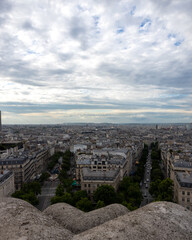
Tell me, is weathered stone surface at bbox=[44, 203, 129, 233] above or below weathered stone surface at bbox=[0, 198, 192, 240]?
below

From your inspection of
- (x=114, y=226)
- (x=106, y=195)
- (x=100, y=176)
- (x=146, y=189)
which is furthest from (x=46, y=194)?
(x=114, y=226)

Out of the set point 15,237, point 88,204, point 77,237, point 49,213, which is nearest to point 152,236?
point 77,237

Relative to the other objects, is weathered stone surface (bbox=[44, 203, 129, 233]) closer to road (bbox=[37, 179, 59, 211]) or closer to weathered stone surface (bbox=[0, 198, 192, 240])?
weathered stone surface (bbox=[0, 198, 192, 240])

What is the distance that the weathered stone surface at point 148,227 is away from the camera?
11.8 m

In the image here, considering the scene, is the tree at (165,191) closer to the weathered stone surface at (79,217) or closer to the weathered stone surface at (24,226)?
the weathered stone surface at (79,217)

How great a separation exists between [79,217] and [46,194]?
143 feet

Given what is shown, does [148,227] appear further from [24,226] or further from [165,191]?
[165,191]

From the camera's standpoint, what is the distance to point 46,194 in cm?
5684

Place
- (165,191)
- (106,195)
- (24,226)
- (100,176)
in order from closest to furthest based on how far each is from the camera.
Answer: (24,226) → (106,195) → (165,191) → (100,176)

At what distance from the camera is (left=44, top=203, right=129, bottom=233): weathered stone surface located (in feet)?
52.5

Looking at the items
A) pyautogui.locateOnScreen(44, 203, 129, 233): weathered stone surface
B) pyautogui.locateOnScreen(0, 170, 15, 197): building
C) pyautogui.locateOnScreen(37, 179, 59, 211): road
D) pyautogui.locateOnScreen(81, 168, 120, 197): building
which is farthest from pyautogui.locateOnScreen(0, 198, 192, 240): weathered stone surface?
pyautogui.locateOnScreen(37, 179, 59, 211): road

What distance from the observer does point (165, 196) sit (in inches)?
1794

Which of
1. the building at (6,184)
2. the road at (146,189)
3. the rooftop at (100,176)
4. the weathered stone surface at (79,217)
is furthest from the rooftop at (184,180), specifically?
the building at (6,184)

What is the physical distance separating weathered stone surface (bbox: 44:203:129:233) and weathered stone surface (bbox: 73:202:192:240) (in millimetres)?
3574
